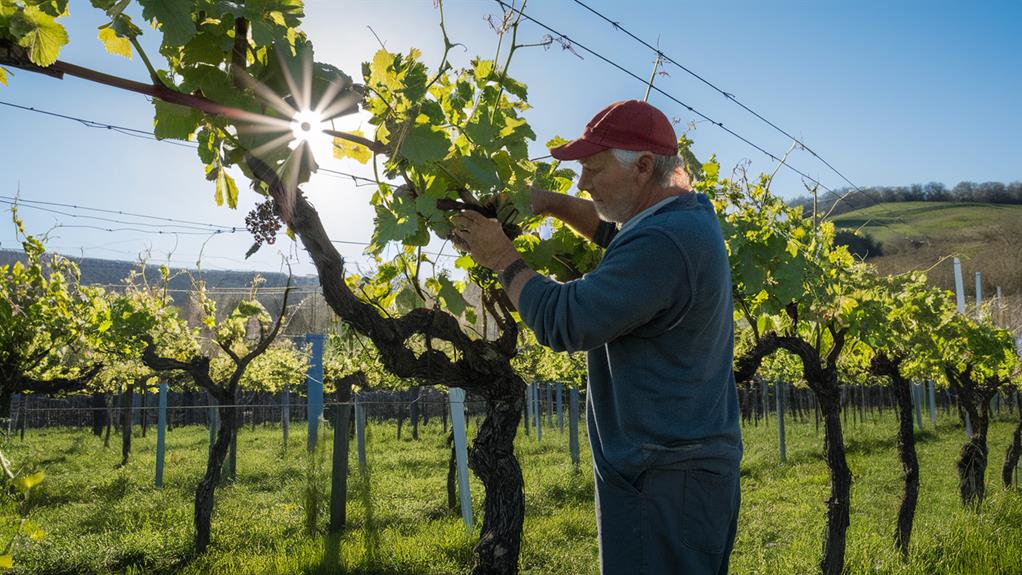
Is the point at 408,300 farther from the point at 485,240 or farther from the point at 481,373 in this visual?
the point at 485,240

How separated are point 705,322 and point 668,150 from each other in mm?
474

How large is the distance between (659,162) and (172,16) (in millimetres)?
1223

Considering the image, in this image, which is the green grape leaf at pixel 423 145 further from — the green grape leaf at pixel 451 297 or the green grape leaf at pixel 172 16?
the green grape leaf at pixel 451 297

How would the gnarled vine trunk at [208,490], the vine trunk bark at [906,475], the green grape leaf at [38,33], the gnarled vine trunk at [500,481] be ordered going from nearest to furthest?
1. the green grape leaf at [38,33]
2. the gnarled vine trunk at [500,481]
3. the vine trunk bark at [906,475]
4. the gnarled vine trunk at [208,490]

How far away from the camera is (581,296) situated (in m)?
1.77

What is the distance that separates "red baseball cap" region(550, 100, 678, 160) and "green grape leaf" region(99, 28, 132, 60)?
3.55ft

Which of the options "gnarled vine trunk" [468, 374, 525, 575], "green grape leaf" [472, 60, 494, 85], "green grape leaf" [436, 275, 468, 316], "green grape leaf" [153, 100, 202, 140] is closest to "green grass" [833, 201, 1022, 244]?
"gnarled vine trunk" [468, 374, 525, 575]

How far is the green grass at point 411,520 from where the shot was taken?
21.3 ft

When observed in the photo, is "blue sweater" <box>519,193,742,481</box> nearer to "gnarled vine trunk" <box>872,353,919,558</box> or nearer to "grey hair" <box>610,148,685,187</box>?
"grey hair" <box>610,148,685,187</box>

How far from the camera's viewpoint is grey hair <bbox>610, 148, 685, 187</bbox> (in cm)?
196

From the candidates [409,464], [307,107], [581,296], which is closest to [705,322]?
[581,296]

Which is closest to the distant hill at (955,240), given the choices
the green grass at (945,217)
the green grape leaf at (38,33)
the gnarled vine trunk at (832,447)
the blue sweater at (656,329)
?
the green grass at (945,217)

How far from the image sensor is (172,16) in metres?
1.49

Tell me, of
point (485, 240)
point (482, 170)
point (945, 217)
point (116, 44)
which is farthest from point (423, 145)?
point (945, 217)
